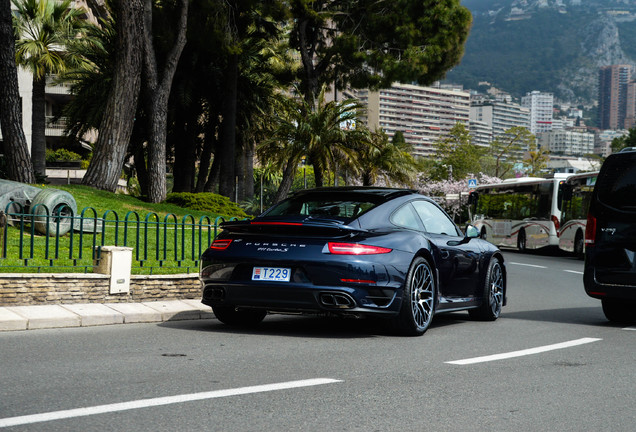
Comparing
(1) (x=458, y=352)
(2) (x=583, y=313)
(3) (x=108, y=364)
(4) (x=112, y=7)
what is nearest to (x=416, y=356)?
(1) (x=458, y=352)

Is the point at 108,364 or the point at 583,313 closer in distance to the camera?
the point at 108,364

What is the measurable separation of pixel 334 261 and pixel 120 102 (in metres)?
15.4

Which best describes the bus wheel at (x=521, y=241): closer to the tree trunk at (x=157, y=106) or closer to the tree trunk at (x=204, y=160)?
the tree trunk at (x=204, y=160)

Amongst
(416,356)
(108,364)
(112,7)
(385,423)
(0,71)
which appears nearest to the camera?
(385,423)

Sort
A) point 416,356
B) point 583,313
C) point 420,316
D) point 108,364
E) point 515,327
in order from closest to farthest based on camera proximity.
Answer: point 108,364 → point 416,356 → point 420,316 → point 515,327 → point 583,313

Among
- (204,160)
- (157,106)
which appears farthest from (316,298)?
(204,160)

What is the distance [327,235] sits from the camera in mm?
8352

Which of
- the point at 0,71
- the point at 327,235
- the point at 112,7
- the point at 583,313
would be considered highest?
the point at 112,7

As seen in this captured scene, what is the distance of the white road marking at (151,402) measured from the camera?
4.66m

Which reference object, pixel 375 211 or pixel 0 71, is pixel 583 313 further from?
pixel 0 71

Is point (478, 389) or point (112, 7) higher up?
point (112, 7)

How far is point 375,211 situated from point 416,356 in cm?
179

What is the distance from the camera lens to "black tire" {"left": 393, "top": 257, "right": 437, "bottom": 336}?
8602 millimetres

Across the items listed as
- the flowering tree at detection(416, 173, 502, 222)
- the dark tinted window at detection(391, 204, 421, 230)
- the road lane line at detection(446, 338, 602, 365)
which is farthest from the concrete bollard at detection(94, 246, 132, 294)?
the flowering tree at detection(416, 173, 502, 222)
